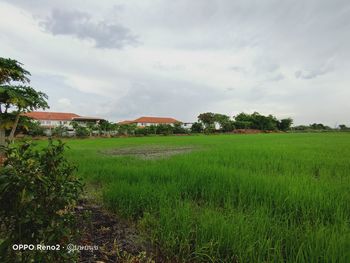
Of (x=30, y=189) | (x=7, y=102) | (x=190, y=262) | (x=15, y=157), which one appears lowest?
(x=190, y=262)

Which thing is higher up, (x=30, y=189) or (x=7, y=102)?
(x=7, y=102)

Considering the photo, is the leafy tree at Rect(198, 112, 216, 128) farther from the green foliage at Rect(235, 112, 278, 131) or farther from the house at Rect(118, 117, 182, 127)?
the house at Rect(118, 117, 182, 127)

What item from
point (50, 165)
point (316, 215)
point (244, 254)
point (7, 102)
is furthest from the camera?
point (7, 102)

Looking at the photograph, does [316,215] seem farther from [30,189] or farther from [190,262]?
[30,189]

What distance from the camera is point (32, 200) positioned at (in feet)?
3.74

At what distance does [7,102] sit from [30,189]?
24.1 feet

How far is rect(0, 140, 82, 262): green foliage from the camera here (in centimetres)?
109

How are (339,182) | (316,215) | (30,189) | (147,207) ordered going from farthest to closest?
(339,182) → (147,207) → (316,215) → (30,189)

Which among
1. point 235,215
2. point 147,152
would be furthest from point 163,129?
point 235,215

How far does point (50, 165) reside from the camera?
1274 millimetres

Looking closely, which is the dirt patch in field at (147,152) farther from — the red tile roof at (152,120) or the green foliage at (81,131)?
the red tile roof at (152,120)

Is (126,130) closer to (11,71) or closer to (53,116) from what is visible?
(53,116)

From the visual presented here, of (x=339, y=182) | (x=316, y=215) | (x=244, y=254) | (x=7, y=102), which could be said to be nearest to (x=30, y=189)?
(x=244, y=254)

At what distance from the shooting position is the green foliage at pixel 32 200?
42.9 inches
